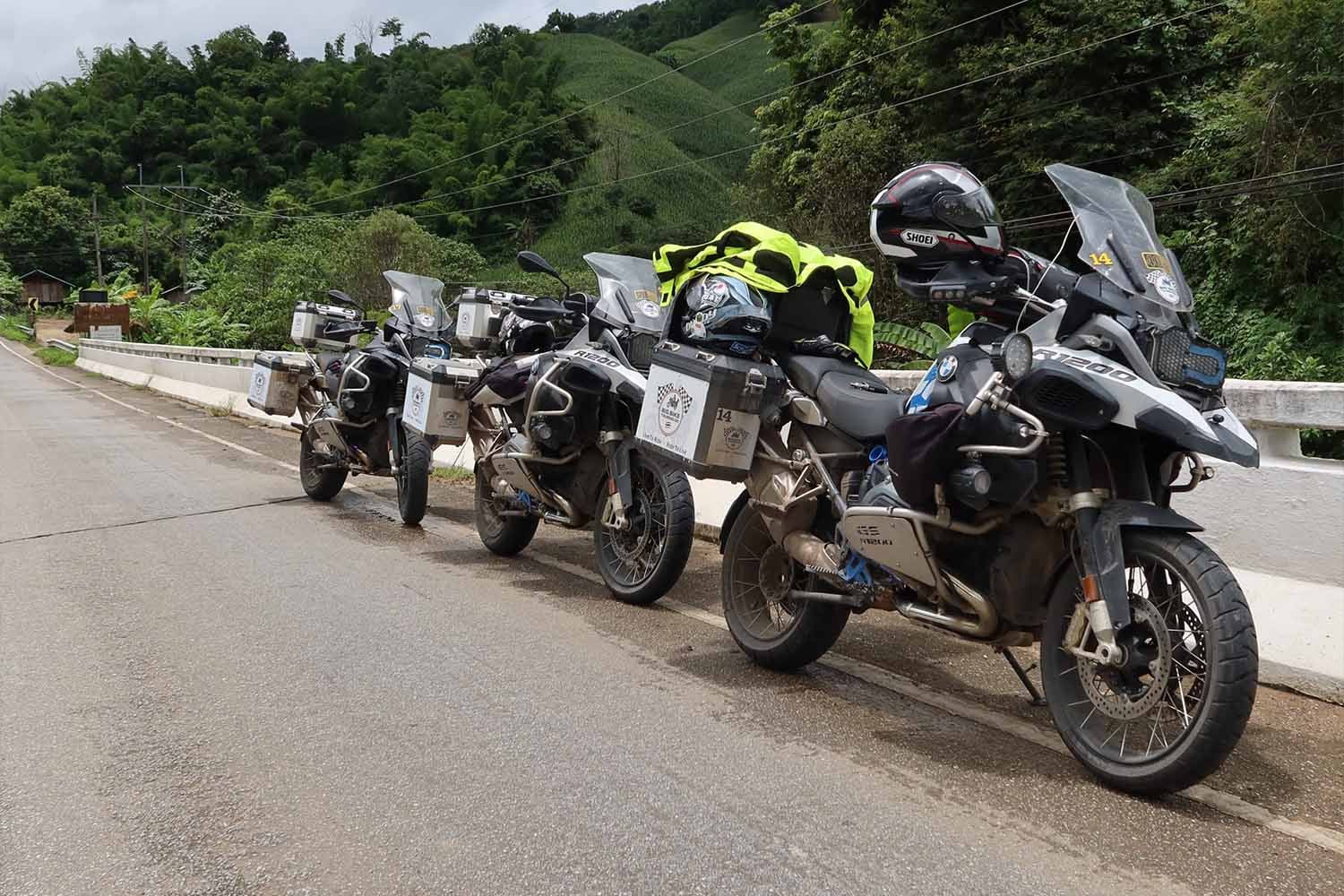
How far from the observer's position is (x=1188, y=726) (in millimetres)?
3256

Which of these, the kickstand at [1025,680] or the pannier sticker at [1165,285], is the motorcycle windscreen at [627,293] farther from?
the pannier sticker at [1165,285]

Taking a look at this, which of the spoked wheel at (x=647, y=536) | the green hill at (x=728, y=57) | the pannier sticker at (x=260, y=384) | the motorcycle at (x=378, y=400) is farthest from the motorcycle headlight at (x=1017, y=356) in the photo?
the green hill at (x=728, y=57)

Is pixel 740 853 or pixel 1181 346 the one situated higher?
pixel 1181 346

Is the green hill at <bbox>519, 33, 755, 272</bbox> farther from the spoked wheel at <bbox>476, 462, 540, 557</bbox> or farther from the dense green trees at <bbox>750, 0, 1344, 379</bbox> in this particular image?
the spoked wheel at <bbox>476, 462, 540, 557</bbox>

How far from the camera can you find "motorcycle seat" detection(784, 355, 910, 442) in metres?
4.39

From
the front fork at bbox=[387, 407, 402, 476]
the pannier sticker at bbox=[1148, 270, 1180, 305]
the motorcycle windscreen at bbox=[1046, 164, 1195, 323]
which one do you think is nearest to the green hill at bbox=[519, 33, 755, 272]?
the front fork at bbox=[387, 407, 402, 476]

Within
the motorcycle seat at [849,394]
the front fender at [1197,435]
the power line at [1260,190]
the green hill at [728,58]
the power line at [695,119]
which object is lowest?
the motorcycle seat at [849,394]

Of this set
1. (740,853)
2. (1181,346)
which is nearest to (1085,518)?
(1181,346)

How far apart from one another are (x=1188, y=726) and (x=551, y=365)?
408 cm

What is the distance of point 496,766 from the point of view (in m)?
3.77

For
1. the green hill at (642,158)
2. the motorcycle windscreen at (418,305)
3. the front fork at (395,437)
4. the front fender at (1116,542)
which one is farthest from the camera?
the green hill at (642,158)

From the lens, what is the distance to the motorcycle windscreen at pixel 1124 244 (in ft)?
11.8

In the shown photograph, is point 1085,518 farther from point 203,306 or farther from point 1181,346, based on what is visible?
point 203,306

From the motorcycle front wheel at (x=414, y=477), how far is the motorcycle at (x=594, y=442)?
1.05 m
